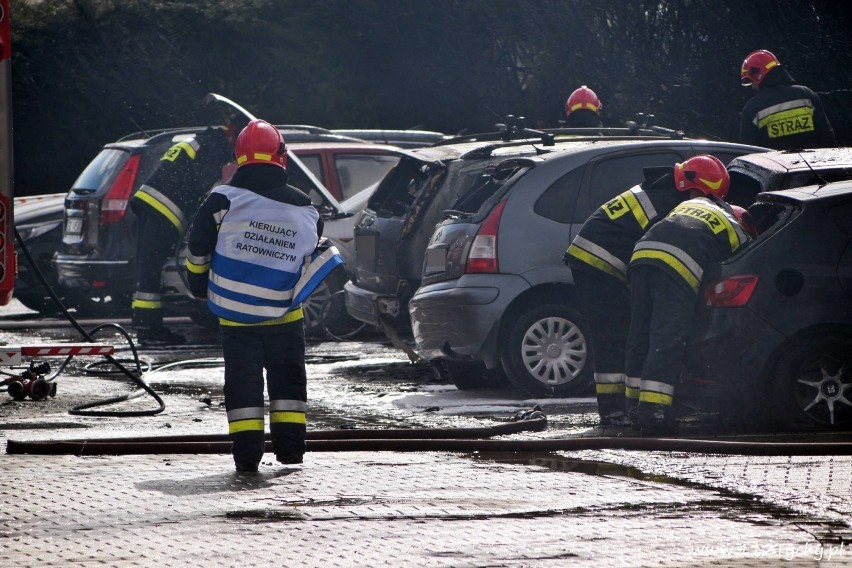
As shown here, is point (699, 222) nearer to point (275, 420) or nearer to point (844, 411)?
point (844, 411)

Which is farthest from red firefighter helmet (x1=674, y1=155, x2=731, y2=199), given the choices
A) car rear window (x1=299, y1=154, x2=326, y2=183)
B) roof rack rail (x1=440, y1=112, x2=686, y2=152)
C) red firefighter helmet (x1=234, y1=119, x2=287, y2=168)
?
car rear window (x1=299, y1=154, x2=326, y2=183)

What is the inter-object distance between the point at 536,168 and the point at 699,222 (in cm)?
204

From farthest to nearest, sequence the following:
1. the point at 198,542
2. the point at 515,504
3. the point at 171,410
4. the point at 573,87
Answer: the point at 573,87, the point at 171,410, the point at 515,504, the point at 198,542

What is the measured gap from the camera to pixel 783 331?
870cm

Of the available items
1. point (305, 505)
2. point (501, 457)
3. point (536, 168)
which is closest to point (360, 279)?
point (536, 168)

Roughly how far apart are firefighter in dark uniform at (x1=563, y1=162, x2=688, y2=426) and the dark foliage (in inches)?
445

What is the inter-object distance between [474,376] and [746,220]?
8.55 ft

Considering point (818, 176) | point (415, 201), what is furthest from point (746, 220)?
point (415, 201)

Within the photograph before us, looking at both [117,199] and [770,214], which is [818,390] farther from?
[117,199]

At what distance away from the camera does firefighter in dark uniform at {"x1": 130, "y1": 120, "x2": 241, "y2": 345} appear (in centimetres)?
1295

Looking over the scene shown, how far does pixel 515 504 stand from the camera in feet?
21.6

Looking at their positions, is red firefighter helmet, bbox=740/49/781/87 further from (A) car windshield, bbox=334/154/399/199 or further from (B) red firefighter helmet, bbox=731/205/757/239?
(A) car windshield, bbox=334/154/399/199

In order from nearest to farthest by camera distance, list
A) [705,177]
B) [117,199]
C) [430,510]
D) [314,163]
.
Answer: [430,510], [705,177], [117,199], [314,163]

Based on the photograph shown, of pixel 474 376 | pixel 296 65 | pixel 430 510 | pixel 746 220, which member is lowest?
pixel 430 510
